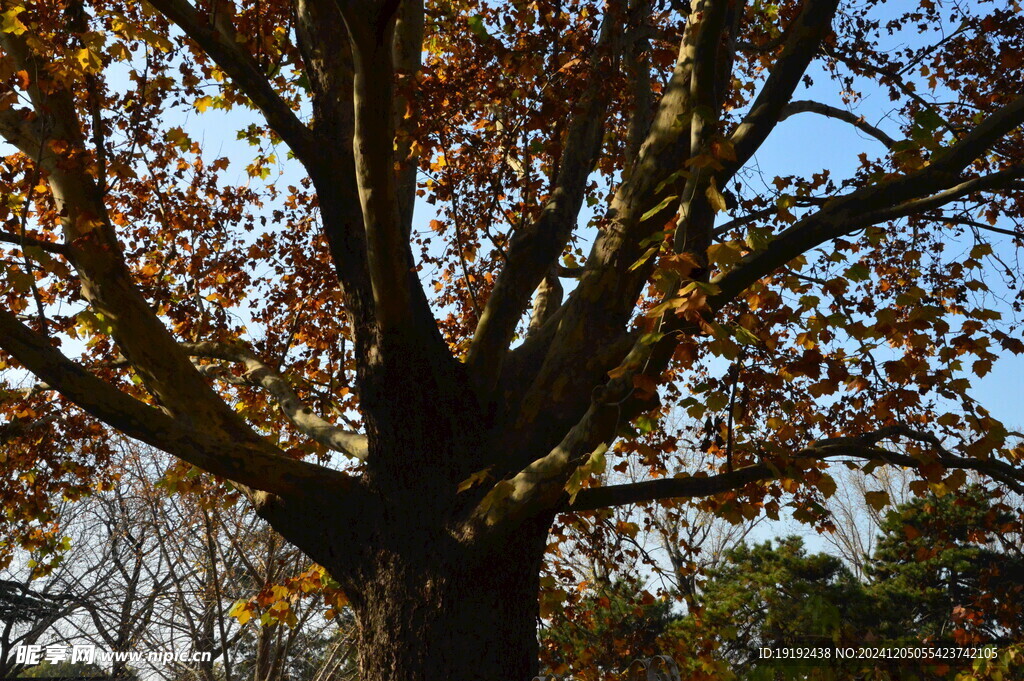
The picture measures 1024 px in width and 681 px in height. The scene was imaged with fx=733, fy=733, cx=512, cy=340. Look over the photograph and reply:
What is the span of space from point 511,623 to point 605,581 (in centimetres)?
239

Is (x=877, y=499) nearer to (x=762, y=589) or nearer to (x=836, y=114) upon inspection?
(x=836, y=114)

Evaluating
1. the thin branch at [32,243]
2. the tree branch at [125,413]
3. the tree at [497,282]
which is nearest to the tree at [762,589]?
the tree at [497,282]

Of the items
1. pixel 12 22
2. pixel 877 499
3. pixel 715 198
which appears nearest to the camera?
pixel 715 198

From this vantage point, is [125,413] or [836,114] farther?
[836,114]

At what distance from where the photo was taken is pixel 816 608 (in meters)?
2.50

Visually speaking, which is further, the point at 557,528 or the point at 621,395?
the point at 557,528

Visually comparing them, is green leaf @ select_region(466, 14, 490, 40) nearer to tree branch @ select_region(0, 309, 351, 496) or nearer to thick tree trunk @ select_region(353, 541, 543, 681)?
tree branch @ select_region(0, 309, 351, 496)

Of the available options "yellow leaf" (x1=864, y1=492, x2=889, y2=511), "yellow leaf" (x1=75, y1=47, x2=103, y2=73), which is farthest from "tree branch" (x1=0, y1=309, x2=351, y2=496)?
"yellow leaf" (x1=864, y1=492, x2=889, y2=511)

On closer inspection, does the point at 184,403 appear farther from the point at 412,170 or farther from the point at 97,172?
the point at 412,170

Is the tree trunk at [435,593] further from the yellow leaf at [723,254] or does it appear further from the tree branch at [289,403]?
the yellow leaf at [723,254]

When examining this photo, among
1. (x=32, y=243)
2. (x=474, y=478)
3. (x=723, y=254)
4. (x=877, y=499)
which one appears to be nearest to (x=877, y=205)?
(x=723, y=254)

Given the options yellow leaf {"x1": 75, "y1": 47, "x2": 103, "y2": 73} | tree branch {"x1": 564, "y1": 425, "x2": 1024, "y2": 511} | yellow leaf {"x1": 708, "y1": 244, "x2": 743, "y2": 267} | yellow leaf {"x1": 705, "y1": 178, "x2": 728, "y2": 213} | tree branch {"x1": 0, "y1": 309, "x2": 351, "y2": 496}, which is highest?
yellow leaf {"x1": 75, "y1": 47, "x2": 103, "y2": 73}

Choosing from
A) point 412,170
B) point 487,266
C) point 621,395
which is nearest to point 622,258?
point 621,395

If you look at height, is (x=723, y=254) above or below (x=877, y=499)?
above
